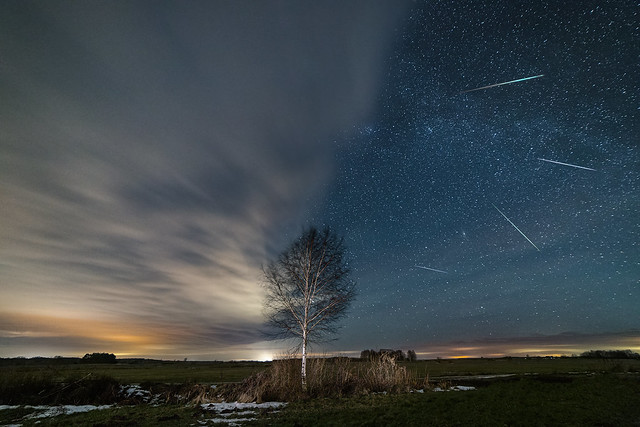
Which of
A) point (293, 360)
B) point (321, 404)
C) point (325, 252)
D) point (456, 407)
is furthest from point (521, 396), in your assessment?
point (325, 252)

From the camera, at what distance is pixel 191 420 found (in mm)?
13758

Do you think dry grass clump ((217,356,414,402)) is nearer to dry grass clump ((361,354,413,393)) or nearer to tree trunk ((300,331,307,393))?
dry grass clump ((361,354,413,393))

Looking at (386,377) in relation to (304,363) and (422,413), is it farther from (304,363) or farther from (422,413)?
(422,413)

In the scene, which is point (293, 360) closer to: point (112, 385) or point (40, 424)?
point (40, 424)

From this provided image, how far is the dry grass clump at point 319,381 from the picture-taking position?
69.0 ft

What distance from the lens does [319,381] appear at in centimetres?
2275

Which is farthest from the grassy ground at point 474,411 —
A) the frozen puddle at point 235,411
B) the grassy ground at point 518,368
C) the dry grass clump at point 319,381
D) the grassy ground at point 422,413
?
the grassy ground at point 518,368

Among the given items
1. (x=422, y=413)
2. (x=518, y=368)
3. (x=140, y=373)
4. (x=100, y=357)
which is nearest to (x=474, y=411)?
(x=422, y=413)

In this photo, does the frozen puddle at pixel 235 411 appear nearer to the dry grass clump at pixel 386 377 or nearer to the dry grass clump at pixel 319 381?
the dry grass clump at pixel 319 381

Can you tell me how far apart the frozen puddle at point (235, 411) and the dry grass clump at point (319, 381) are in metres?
1.77

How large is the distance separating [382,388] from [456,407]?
918cm

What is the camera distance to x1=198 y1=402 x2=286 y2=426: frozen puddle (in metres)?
13.7

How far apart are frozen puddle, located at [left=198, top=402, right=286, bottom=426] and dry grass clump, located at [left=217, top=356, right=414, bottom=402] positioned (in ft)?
5.81

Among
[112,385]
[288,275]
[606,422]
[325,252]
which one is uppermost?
[325,252]
